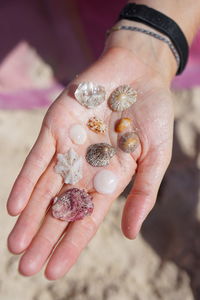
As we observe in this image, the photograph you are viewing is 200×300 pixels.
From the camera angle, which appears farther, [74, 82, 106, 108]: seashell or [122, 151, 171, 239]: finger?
[74, 82, 106, 108]: seashell

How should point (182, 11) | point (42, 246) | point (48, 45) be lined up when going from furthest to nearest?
point (48, 45)
point (182, 11)
point (42, 246)

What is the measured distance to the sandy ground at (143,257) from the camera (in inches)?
83.9

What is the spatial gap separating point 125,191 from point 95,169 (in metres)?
0.61

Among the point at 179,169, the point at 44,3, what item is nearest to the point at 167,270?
the point at 179,169

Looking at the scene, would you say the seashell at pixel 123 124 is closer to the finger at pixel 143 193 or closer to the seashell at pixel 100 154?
the seashell at pixel 100 154

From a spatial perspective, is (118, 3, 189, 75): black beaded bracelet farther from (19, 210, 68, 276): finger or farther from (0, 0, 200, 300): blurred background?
(19, 210, 68, 276): finger

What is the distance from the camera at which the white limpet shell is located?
1.82m

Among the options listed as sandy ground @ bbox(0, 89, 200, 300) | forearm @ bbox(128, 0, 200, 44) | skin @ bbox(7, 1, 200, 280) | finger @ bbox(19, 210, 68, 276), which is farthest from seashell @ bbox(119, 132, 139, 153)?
forearm @ bbox(128, 0, 200, 44)

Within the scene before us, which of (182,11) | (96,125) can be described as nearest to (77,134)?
(96,125)

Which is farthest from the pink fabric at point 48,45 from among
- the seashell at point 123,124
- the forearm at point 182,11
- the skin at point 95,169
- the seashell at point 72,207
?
the seashell at point 72,207

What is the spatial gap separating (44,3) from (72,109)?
1.69 meters

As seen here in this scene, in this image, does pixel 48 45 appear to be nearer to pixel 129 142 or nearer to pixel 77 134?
pixel 77 134

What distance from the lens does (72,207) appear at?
175cm

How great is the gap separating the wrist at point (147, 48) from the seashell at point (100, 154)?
1.70ft
